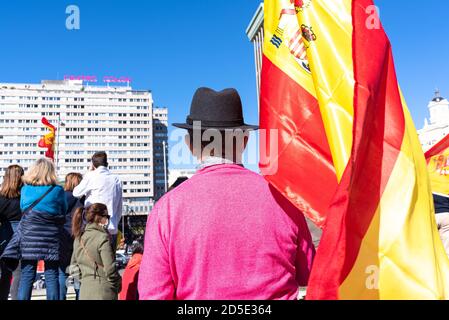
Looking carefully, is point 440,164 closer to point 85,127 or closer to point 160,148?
point 85,127

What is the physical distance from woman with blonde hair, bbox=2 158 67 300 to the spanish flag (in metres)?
3.55

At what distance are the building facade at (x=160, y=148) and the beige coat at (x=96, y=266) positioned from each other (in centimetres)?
16187

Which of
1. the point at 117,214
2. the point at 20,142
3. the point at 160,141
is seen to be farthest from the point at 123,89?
the point at 117,214

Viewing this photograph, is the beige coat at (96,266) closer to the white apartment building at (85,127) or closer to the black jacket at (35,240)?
the black jacket at (35,240)

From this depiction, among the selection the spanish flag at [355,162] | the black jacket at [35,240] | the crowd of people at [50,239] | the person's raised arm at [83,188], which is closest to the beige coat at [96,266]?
the crowd of people at [50,239]

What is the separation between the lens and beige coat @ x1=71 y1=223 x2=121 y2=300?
4512 millimetres

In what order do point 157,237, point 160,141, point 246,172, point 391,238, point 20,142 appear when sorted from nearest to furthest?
1. point 391,238
2. point 157,237
3. point 246,172
4. point 20,142
5. point 160,141

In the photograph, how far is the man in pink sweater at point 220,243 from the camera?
176 centimetres

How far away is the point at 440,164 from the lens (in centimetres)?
414

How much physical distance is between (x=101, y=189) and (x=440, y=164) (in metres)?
4.03

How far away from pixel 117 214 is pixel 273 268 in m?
4.26

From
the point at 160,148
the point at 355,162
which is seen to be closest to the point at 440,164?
the point at 355,162
